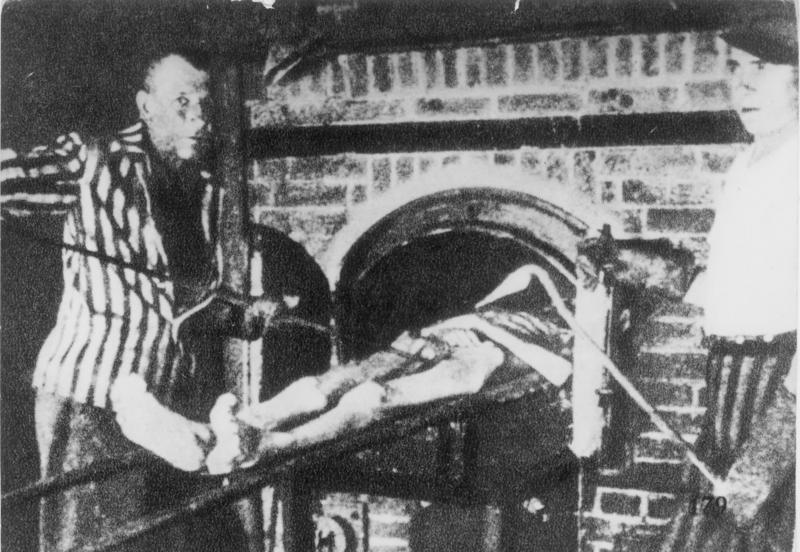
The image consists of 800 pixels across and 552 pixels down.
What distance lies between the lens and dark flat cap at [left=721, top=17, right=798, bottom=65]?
1671 millimetres

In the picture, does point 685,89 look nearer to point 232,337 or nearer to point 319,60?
point 319,60

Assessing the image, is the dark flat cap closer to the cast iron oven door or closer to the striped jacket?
the cast iron oven door

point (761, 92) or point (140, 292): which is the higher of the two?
point (761, 92)

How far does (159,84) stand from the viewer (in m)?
1.82

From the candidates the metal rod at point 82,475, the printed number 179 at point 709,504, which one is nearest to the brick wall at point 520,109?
the printed number 179 at point 709,504

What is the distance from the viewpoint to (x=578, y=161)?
1743 mm

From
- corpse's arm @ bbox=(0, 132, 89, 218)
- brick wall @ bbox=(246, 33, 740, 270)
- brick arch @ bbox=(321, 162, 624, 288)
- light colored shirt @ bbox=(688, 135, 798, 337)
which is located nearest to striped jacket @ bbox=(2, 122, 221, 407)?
corpse's arm @ bbox=(0, 132, 89, 218)

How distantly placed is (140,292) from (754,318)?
5.13 feet

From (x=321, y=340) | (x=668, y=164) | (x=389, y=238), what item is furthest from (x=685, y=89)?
(x=321, y=340)

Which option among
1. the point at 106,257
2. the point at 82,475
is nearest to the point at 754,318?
the point at 106,257

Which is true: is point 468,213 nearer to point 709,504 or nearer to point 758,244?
point 758,244

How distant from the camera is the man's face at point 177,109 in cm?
182

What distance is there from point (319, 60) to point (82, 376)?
104 cm

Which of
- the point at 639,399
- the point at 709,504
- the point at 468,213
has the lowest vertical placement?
the point at 709,504
